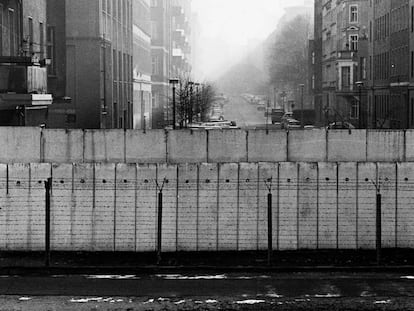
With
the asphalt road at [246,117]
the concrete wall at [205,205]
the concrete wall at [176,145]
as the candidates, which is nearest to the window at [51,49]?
the asphalt road at [246,117]

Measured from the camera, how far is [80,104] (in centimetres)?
5338

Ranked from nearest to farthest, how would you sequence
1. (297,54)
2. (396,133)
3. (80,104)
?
(396,133) → (80,104) → (297,54)

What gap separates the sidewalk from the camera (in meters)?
18.8

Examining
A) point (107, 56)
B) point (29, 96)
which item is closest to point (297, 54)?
point (107, 56)

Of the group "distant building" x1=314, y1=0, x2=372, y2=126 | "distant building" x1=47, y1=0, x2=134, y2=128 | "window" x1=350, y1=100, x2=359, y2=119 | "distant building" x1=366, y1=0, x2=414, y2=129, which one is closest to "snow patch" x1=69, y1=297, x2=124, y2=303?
"distant building" x1=47, y1=0, x2=134, y2=128

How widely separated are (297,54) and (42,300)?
462 feet

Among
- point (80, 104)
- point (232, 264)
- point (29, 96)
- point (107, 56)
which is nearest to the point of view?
point (232, 264)

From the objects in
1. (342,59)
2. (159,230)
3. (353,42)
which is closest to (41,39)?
(159,230)

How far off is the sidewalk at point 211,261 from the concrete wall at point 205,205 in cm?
26

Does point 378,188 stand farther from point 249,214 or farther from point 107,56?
point 107,56

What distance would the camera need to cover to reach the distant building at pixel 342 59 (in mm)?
91000

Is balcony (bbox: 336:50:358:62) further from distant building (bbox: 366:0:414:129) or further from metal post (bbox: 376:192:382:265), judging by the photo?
metal post (bbox: 376:192:382:265)

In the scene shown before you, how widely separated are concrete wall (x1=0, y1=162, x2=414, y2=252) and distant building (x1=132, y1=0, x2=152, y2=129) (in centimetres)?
5396

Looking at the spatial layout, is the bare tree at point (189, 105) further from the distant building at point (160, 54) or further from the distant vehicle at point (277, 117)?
the distant building at point (160, 54)
